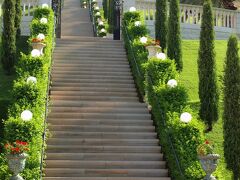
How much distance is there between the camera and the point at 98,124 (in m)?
20.8

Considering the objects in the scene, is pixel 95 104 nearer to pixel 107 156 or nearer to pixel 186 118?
pixel 107 156

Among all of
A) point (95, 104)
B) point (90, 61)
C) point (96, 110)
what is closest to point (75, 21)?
point (90, 61)

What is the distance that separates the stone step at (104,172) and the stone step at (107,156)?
0.72m

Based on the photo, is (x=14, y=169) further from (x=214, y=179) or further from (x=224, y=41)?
(x=224, y=41)

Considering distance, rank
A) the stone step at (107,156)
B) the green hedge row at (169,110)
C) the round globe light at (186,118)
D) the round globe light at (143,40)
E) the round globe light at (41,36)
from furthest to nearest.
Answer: the round globe light at (143,40) → the round globe light at (41,36) → the stone step at (107,156) → the round globe light at (186,118) → the green hedge row at (169,110)

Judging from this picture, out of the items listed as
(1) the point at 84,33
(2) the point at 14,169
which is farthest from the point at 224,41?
(2) the point at 14,169

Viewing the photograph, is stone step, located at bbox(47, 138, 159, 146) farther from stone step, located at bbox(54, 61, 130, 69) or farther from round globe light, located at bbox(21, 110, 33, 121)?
stone step, located at bbox(54, 61, 130, 69)

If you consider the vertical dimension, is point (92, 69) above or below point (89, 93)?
above

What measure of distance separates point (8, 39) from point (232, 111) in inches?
441

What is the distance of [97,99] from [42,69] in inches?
118

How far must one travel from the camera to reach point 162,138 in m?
19.5

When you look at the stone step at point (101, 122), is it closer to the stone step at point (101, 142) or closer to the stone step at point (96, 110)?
the stone step at point (96, 110)

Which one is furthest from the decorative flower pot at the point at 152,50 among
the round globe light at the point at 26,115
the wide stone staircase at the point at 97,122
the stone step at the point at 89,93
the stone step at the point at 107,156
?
the round globe light at the point at 26,115

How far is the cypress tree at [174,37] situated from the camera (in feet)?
86.7
